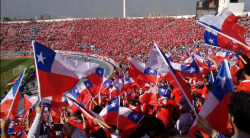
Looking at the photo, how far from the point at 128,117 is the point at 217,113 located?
5.23ft

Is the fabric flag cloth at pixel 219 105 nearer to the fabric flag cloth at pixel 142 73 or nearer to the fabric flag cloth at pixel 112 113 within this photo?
the fabric flag cloth at pixel 112 113

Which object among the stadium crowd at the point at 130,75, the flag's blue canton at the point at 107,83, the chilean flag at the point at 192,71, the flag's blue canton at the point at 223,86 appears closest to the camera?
the stadium crowd at the point at 130,75

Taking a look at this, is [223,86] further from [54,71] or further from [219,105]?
[54,71]

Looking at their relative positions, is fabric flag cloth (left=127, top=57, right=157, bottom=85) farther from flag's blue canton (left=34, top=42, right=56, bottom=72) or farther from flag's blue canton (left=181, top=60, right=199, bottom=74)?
flag's blue canton (left=34, top=42, right=56, bottom=72)

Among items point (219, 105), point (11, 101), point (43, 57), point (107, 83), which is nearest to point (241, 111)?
point (219, 105)

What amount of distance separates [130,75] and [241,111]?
4758mm

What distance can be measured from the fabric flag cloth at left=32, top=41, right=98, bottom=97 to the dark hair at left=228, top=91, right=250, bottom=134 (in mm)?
2939

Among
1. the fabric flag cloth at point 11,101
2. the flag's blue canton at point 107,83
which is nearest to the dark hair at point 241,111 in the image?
the fabric flag cloth at point 11,101

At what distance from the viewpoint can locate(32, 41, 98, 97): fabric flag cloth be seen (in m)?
3.80

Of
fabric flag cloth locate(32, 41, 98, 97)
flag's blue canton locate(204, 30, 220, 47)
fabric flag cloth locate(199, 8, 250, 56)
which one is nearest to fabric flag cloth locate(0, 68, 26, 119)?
fabric flag cloth locate(32, 41, 98, 97)

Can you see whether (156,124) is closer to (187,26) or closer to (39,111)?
(39,111)

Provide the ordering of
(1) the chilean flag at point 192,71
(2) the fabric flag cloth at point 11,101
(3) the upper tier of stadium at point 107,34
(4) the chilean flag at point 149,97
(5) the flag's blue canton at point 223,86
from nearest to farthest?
(5) the flag's blue canton at point 223,86, (2) the fabric flag cloth at point 11,101, (4) the chilean flag at point 149,97, (1) the chilean flag at point 192,71, (3) the upper tier of stadium at point 107,34

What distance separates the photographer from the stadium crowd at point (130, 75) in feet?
8.80

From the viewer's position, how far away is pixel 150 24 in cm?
4453
